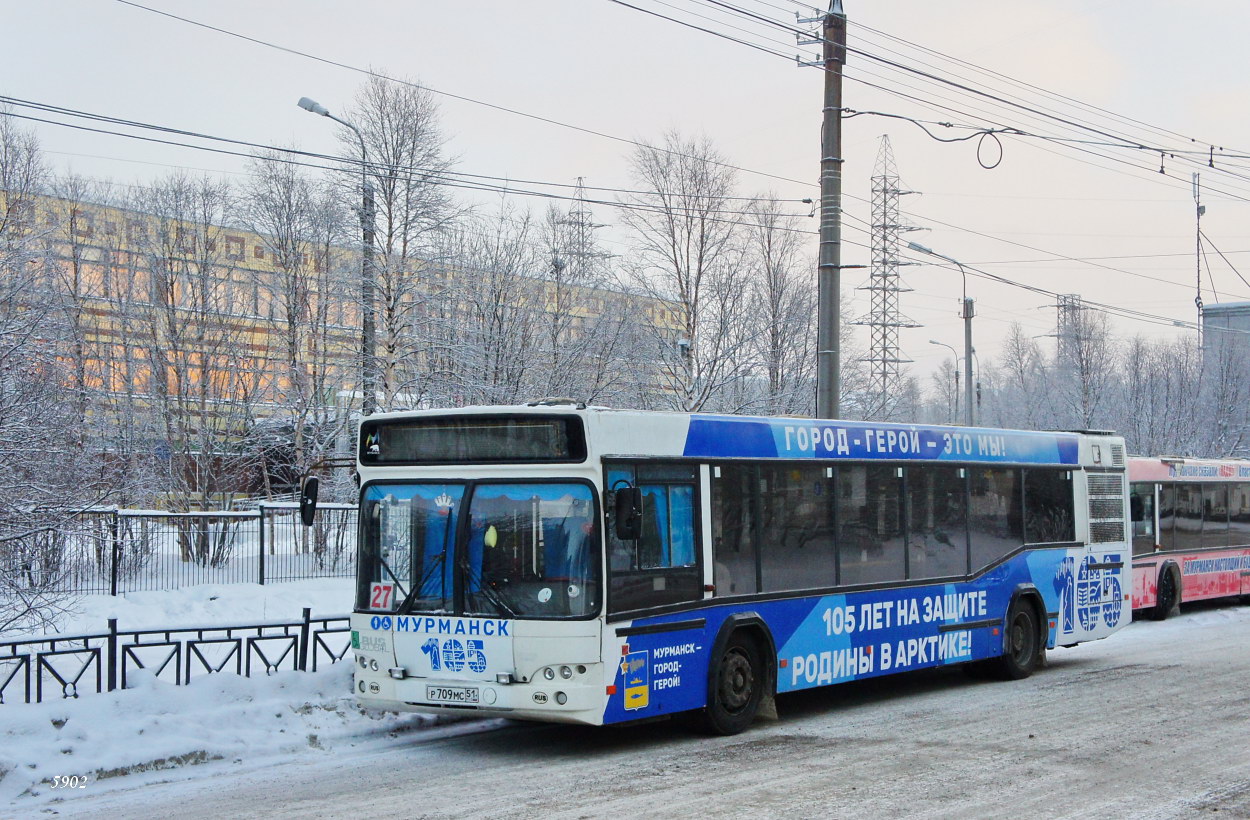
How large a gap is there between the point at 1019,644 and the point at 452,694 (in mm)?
7758

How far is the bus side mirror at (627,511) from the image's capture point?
9.58 meters

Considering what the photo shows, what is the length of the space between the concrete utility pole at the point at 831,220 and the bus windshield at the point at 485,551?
6.95 metres

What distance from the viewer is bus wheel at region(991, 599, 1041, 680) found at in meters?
14.7

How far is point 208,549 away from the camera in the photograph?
22.6 metres

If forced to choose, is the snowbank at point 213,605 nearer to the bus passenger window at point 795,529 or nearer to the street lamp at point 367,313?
the street lamp at point 367,313

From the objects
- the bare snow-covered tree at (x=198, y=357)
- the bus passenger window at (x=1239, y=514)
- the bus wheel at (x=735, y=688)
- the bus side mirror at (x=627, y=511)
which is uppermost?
the bare snow-covered tree at (x=198, y=357)

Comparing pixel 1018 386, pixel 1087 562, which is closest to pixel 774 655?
pixel 1087 562

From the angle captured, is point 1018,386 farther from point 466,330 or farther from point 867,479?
point 867,479

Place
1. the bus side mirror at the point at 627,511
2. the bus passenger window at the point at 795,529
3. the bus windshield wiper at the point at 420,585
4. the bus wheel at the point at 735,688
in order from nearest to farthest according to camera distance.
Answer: the bus side mirror at the point at 627,511 → the bus windshield wiper at the point at 420,585 → the bus wheel at the point at 735,688 → the bus passenger window at the point at 795,529

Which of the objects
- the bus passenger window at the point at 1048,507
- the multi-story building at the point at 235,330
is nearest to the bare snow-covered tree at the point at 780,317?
the multi-story building at the point at 235,330

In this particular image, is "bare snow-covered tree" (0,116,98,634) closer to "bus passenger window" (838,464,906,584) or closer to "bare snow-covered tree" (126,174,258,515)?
"bus passenger window" (838,464,906,584)

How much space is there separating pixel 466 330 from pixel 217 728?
21430 millimetres

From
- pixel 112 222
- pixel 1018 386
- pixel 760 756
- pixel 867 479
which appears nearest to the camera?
pixel 760 756

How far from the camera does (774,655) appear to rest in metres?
11.4
